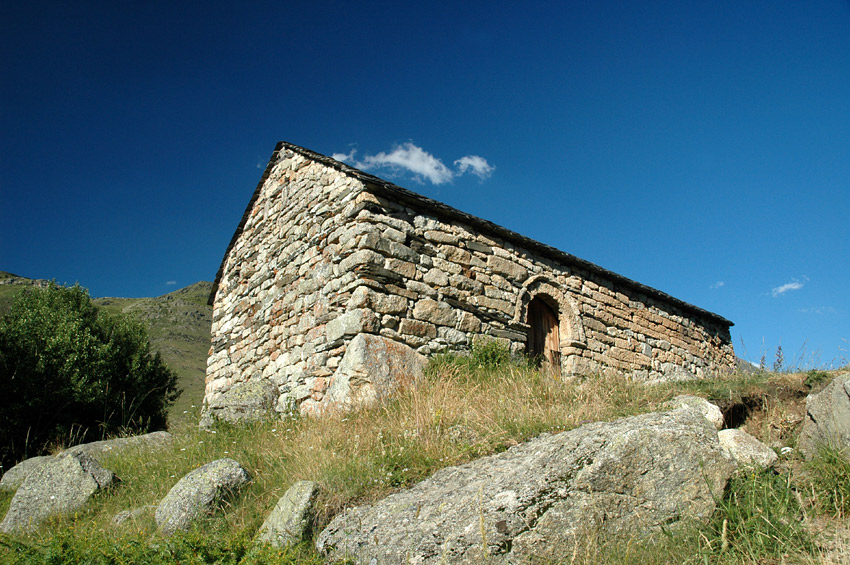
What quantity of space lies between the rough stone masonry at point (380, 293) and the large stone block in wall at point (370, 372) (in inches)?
9.1

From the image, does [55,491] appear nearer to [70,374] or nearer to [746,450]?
[70,374]

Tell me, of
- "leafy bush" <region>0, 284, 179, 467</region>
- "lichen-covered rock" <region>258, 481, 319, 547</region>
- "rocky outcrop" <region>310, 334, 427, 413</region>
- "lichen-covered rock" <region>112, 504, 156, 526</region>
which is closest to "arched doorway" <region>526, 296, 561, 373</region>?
"rocky outcrop" <region>310, 334, 427, 413</region>

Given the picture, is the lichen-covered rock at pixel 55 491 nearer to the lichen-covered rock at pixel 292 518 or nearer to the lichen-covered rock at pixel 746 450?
the lichen-covered rock at pixel 292 518

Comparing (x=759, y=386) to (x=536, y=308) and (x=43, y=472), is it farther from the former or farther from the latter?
(x=43, y=472)

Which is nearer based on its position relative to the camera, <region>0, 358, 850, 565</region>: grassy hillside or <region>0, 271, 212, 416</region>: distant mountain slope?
<region>0, 358, 850, 565</region>: grassy hillside

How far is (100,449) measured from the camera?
7613mm

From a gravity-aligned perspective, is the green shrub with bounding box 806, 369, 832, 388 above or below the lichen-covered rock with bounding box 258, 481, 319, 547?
above

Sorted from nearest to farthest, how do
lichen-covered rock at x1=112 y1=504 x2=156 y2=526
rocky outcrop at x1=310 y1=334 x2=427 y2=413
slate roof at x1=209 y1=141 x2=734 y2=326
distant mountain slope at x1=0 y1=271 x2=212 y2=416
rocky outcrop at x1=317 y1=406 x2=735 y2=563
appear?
rocky outcrop at x1=317 y1=406 x2=735 y2=563, lichen-covered rock at x1=112 y1=504 x2=156 y2=526, rocky outcrop at x1=310 y1=334 x2=427 y2=413, slate roof at x1=209 y1=141 x2=734 y2=326, distant mountain slope at x1=0 y1=271 x2=212 y2=416

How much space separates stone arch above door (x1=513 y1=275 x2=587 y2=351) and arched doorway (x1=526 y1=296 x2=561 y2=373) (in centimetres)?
11

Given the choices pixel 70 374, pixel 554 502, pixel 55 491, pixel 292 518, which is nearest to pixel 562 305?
pixel 554 502

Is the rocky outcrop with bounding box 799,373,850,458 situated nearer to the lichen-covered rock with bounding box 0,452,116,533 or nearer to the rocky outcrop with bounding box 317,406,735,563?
the rocky outcrop with bounding box 317,406,735,563

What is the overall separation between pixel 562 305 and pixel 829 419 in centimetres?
598

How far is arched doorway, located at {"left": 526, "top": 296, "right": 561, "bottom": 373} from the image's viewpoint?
9.94 m

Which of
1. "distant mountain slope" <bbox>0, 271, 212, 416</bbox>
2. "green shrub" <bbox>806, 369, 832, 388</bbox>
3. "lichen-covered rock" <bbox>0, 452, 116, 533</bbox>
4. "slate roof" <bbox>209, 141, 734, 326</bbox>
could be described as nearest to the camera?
"green shrub" <bbox>806, 369, 832, 388</bbox>
